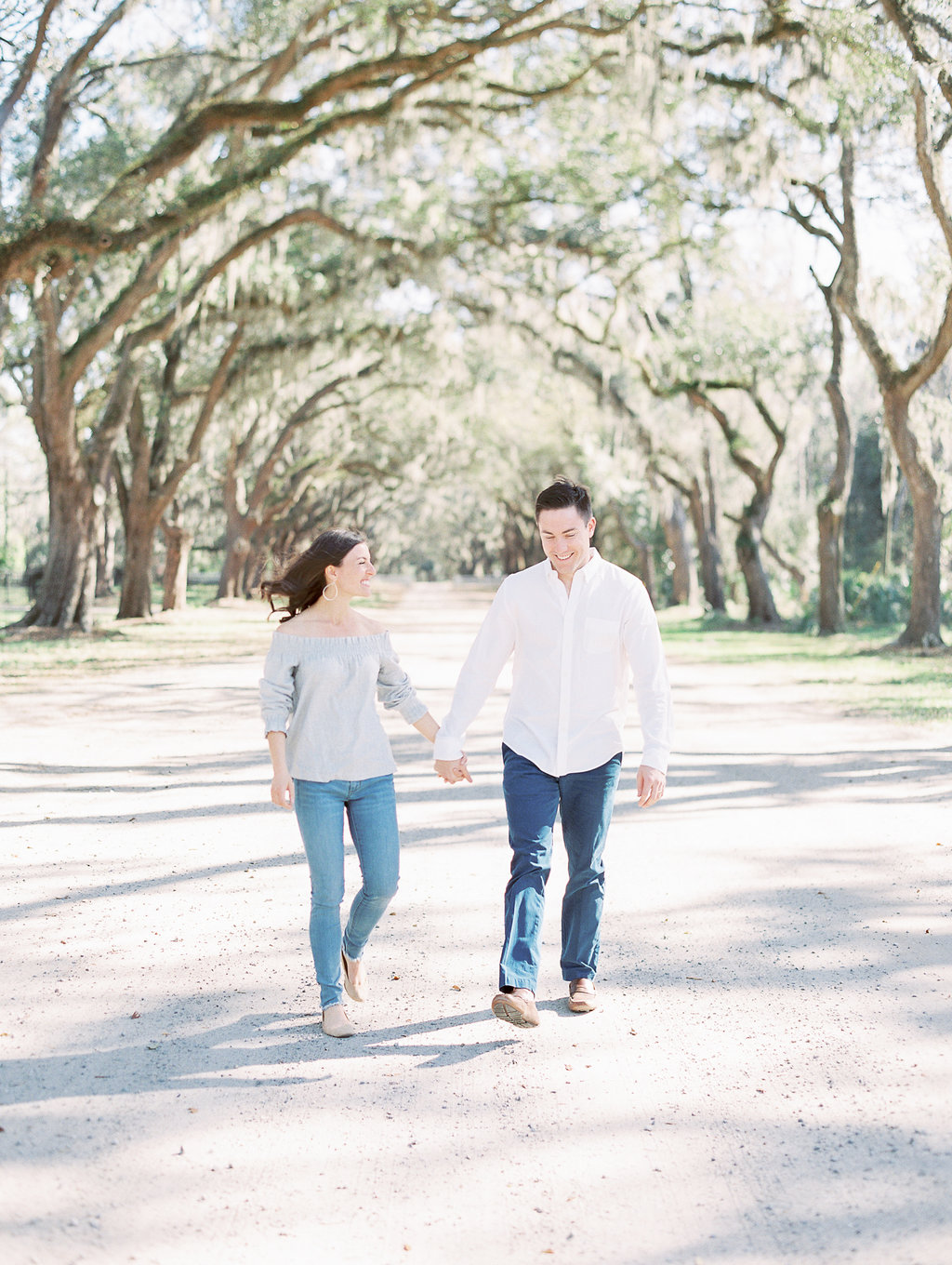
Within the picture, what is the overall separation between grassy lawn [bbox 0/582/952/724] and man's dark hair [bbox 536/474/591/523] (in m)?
9.01

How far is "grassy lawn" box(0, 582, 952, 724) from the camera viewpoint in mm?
15031

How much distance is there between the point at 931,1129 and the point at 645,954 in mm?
1779

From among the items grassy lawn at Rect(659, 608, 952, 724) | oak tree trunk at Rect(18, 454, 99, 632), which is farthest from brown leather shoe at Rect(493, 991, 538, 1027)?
oak tree trunk at Rect(18, 454, 99, 632)

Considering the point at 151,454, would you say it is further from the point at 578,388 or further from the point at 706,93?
the point at 706,93

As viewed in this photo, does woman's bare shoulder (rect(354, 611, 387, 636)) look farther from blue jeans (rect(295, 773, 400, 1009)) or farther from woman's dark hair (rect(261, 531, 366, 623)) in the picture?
blue jeans (rect(295, 773, 400, 1009))

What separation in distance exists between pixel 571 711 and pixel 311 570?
38.5 inches

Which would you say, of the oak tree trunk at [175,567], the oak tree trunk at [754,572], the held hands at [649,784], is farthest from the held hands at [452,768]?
the oak tree trunk at [175,567]

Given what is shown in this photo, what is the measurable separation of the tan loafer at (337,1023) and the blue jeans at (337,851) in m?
0.03

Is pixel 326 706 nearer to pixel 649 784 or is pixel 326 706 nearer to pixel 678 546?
pixel 649 784

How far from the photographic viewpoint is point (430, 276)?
21422mm

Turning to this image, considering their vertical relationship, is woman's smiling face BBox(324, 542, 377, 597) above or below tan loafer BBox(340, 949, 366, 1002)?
above

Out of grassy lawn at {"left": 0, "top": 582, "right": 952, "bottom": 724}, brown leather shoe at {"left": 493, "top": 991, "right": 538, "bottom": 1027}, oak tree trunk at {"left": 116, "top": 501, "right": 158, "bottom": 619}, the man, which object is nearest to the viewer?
brown leather shoe at {"left": 493, "top": 991, "right": 538, "bottom": 1027}

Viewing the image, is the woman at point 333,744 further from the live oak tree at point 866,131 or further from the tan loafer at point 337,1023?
the live oak tree at point 866,131

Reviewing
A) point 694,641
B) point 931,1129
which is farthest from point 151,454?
point 931,1129
